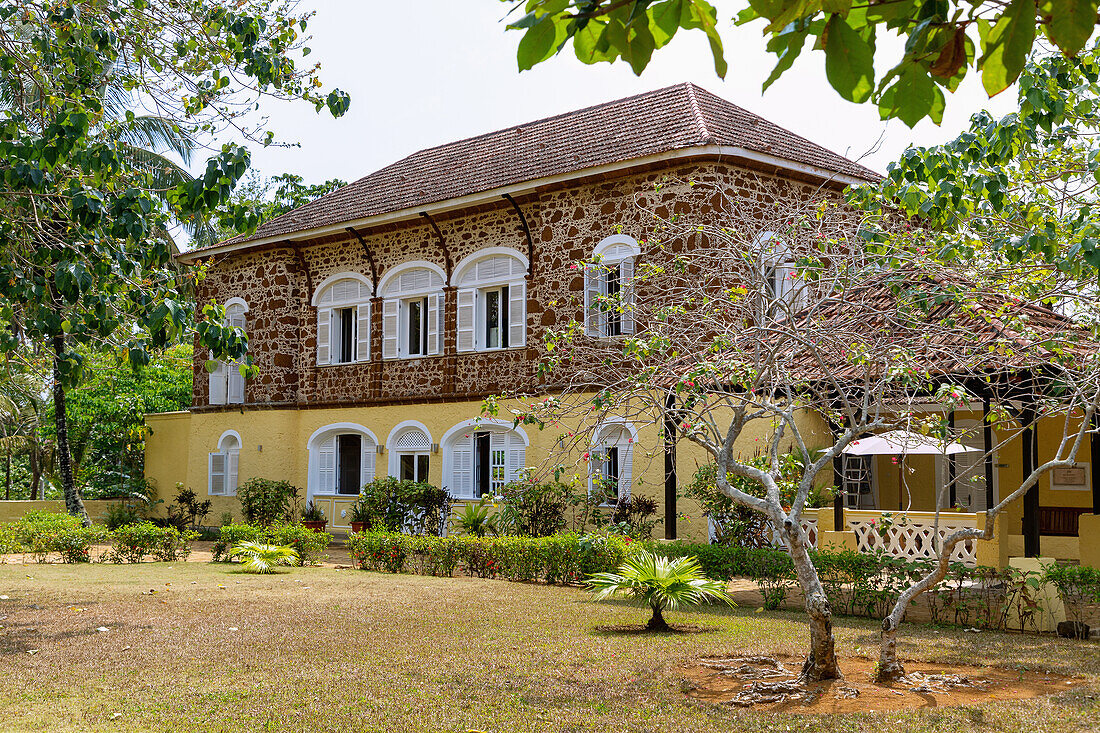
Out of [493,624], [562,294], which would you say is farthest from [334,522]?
[493,624]

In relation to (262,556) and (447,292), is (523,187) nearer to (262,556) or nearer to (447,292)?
(447,292)

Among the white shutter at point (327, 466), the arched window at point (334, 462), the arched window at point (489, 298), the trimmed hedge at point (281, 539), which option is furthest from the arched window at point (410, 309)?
the trimmed hedge at point (281, 539)

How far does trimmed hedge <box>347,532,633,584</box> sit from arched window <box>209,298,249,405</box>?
29.8 feet

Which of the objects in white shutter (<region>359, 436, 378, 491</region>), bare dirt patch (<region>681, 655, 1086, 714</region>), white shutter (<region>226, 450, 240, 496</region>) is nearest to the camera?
bare dirt patch (<region>681, 655, 1086, 714</region>)

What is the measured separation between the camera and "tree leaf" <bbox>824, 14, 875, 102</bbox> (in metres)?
2.94

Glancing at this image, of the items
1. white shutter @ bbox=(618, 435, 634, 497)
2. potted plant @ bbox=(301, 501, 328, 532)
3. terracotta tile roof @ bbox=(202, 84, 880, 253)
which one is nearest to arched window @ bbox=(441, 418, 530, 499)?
white shutter @ bbox=(618, 435, 634, 497)

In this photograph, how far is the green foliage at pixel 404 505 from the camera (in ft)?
63.2

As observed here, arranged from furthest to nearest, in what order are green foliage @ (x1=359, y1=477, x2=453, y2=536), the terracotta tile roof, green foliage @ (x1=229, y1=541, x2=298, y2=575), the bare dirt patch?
green foliage @ (x1=359, y1=477, x2=453, y2=536) < the terracotta tile roof < green foliage @ (x1=229, y1=541, x2=298, y2=575) < the bare dirt patch

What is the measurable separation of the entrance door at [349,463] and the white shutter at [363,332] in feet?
6.30

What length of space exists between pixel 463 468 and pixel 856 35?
18157 millimetres

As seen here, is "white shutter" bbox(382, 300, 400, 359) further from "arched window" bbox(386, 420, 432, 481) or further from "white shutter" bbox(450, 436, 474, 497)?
"white shutter" bbox(450, 436, 474, 497)

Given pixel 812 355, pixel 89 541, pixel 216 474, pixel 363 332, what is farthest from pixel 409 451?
pixel 812 355

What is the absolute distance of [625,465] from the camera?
18.1m

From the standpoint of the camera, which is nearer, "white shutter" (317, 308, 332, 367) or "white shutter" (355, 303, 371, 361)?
"white shutter" (355, 303, 371, 361)
